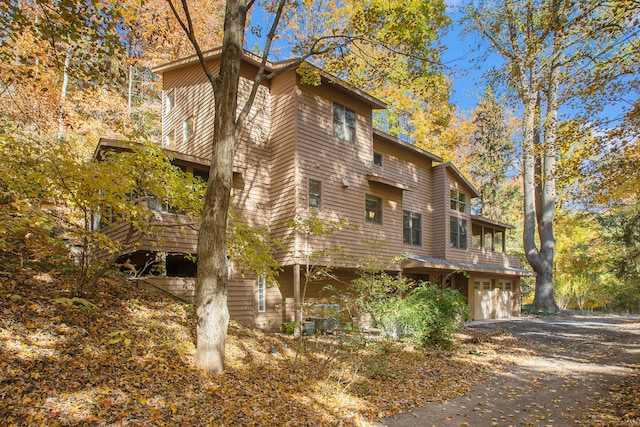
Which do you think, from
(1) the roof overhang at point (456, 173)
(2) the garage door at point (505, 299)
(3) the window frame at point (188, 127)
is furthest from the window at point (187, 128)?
(2) the garage door at point (505, 299)

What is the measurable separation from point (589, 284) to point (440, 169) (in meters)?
19.3

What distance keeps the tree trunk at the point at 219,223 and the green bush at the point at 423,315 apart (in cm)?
538

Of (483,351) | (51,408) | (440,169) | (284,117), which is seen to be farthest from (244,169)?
(440,169)

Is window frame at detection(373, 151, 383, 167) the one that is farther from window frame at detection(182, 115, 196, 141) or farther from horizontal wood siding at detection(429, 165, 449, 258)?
window frame at detection(182, 115, 196, 141)

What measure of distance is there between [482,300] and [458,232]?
411 centimetres

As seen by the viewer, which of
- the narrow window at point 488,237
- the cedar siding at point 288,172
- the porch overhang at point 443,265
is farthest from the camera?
the narrow window at point 488,237

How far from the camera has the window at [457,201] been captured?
21.1 meters

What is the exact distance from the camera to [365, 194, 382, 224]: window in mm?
16031

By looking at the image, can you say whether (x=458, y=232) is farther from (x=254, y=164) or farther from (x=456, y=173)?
(x=254, y=164)

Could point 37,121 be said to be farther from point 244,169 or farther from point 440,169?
point 440,169

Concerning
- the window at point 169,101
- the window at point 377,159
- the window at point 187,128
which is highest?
the window at point 169,101

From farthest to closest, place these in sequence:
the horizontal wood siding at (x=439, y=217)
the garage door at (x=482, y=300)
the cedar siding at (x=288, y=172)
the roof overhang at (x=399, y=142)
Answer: the garage door at (x=482, y=300)
the horizontal wood siding at (x=439, y=217)
the roof overhang at (x=399, y=142)
the cedar siding at (x=288, y=172)

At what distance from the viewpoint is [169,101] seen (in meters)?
16.9

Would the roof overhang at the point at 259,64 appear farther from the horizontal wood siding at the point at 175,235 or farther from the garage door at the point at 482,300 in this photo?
the garage door at the point at 482,300
